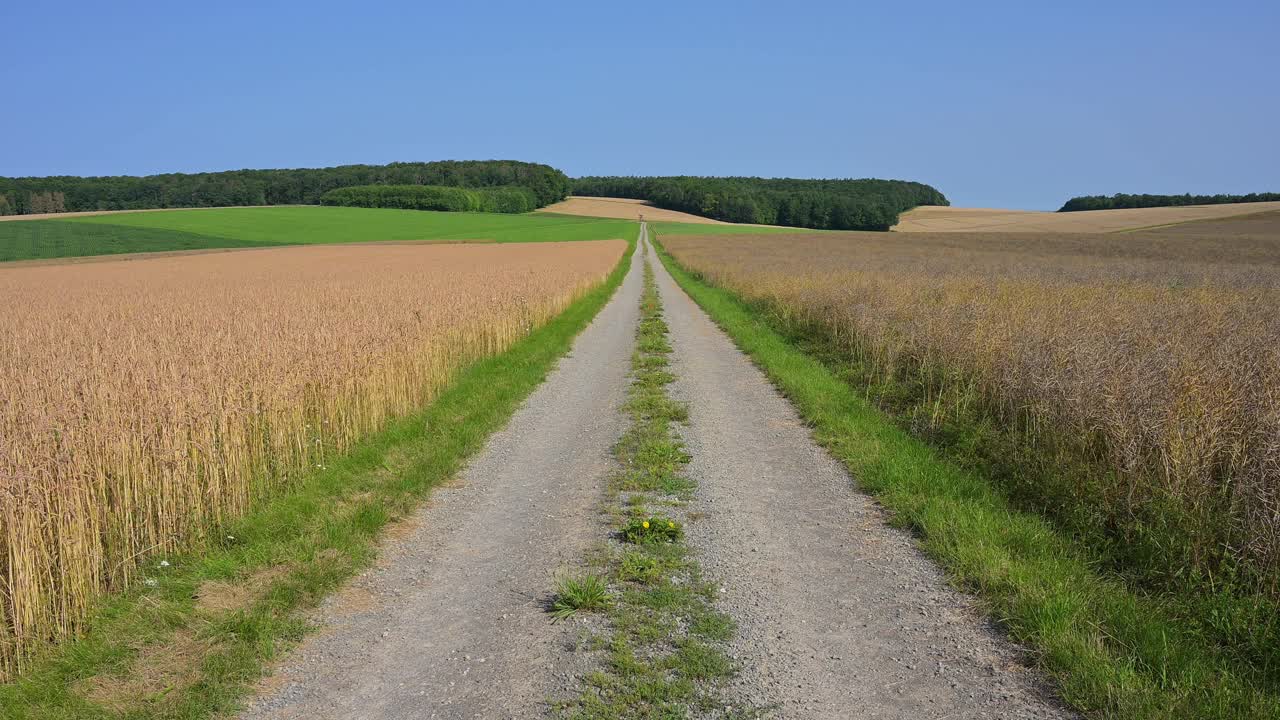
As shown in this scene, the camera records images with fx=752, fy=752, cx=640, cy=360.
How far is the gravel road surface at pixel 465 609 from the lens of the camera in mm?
4008

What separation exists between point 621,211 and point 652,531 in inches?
5678

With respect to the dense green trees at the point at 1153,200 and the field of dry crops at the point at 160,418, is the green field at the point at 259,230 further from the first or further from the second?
the dense green trees at the point at 1153,200

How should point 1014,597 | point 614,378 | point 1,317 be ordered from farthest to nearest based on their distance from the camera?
point 1,317
point 614,378
point 1014,597

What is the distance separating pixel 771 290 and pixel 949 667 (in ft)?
71.0

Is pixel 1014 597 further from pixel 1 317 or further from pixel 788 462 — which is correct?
pixel 1 317

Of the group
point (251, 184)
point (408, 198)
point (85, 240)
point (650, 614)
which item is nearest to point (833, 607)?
point (650, 614)

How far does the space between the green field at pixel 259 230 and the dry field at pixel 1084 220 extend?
159ft

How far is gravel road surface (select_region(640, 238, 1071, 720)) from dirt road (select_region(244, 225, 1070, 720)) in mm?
13

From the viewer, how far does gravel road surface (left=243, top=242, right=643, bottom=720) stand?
4008mm

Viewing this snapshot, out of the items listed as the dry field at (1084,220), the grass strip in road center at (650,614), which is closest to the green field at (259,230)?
the dry field at (1084,220)

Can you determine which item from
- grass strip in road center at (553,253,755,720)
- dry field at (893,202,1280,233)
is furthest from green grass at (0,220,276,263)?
dry field at (893,202,1280,233)

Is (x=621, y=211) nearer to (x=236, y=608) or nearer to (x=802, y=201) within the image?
(x=802, y=201)

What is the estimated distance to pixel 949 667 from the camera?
4.27m

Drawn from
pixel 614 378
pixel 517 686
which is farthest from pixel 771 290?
pixel 517 686
